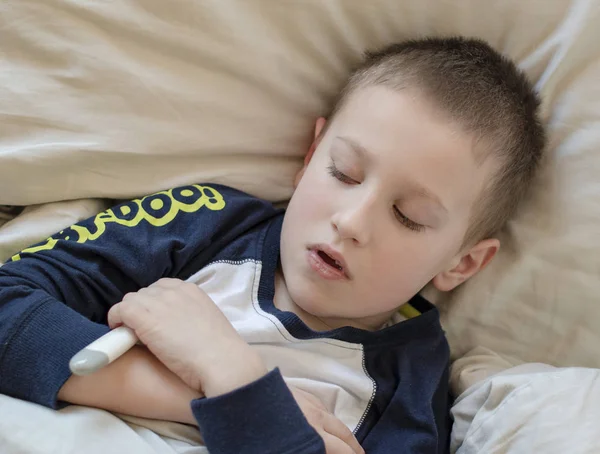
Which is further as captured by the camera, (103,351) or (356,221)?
(356,221)

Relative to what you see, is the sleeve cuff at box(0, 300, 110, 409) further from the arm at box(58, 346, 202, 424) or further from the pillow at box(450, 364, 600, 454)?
the pillow at box(450, 364, 600, 454)

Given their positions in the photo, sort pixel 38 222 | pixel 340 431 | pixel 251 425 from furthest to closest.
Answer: pixel 38 222 → pixel 340 431 → pixel 251 425

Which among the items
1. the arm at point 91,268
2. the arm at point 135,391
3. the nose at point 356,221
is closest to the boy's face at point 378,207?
the nose at point 356,221

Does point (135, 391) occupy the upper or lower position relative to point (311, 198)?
lower

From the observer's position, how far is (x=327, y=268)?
88 cm

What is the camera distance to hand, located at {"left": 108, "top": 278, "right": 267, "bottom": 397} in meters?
0.72

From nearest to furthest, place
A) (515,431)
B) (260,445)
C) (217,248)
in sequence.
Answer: (260,445) < (515,431) < (217,248)

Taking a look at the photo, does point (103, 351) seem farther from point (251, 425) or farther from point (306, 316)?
point (306, 316)

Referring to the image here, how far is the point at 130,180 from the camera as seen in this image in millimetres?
941

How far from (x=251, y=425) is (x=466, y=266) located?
484 mm

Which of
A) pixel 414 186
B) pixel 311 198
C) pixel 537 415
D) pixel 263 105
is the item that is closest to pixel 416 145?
pixel 414 186

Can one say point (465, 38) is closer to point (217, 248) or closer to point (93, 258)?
point (217, 248)

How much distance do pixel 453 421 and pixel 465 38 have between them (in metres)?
0.58

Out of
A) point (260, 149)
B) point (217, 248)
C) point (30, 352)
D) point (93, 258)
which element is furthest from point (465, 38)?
point (30, 352)
